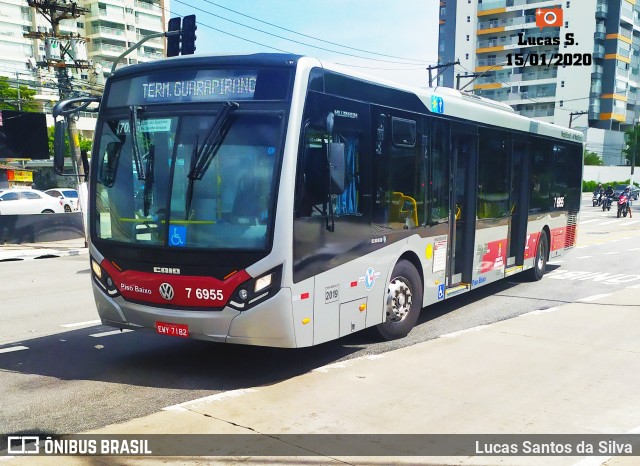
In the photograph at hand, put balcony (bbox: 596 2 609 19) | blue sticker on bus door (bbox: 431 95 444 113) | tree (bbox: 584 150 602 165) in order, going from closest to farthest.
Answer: blue sticker on bus door (bbox: 431 95 444 113)
tree (bbox: 584 150 602 165)
balcony (bbox: 596 2 609 19)

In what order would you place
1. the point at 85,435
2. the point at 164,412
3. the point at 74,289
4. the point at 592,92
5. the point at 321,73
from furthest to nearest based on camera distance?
the point at 592,92 → the point at 74,289 → the point at 321,73 → the point at 164,412 → the point at 85,435

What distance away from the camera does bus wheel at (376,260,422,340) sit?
25.6ft

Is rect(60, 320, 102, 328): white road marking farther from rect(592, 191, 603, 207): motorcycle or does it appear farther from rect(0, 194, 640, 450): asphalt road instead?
rect(592, 191, 603, 207): motorcycle

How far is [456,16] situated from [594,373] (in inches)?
3770

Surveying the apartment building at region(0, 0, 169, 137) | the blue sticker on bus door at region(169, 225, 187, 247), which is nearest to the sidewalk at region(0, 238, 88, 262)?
the blue sticker on bus door at region(169, 225, 187, 247)

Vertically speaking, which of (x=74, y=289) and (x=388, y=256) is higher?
(x=388, y=256)

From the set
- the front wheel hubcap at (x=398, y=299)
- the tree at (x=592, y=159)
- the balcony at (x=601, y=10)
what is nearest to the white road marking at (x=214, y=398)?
the front wheel hubcap at (x=398, y=299)

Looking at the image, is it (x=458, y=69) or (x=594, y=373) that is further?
(x=458, y=69)

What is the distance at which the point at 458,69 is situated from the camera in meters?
96.1

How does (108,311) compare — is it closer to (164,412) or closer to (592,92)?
(164,412)

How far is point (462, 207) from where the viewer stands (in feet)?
31.9

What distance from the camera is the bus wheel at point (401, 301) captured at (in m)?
7.82

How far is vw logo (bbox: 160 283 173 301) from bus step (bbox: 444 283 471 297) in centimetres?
459

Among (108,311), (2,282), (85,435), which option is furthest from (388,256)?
(2,282)
